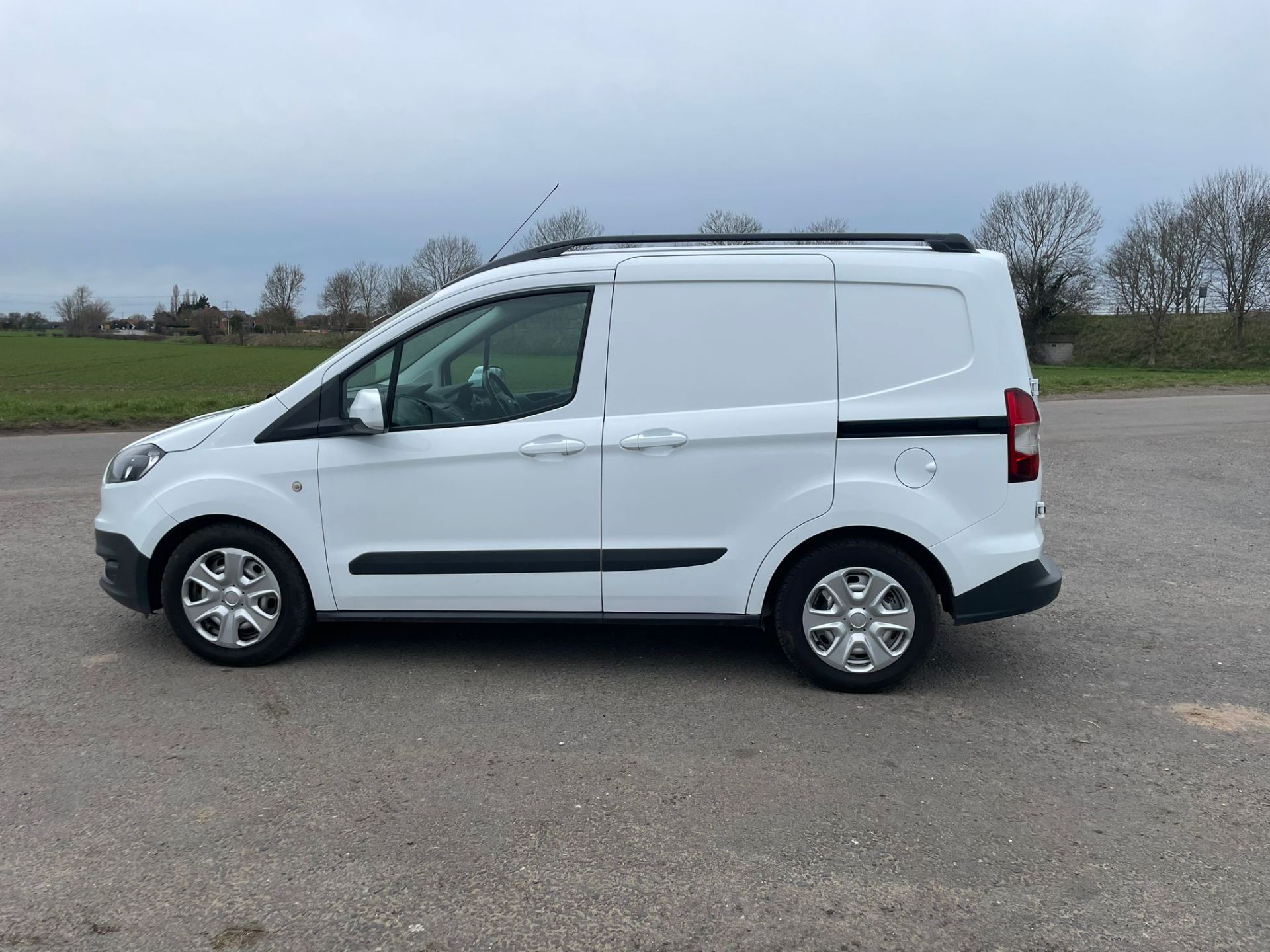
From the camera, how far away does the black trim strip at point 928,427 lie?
4.59 m

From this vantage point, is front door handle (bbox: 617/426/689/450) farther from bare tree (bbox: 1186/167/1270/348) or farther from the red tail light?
bare tree (bbox: 1186/167/1270/348)

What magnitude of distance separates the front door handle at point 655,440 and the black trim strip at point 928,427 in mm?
738

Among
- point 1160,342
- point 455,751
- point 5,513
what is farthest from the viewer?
point 1160,342

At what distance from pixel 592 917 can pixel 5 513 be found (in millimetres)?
8213

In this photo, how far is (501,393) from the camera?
489 centimetres

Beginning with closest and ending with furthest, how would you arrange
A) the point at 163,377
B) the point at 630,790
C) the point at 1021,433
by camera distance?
1. the point at 630,790
2. the point at 1021,433
3. the point at 163,377

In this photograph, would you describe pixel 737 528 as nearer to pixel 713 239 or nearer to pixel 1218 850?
pixel 713 239

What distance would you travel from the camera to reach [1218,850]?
3.34m

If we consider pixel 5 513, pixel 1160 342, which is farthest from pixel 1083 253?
pixel 5 513

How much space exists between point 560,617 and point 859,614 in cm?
142

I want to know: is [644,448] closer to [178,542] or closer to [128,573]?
[178,542]

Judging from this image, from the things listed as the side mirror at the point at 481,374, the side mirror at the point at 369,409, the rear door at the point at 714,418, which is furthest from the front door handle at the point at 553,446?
the side mirror at the point at 369,409

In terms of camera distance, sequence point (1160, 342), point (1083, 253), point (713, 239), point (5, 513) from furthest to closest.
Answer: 1. point (1083, 253)
2. point (1160, 342)
3. point (5, 513)
4. point (713, 239)

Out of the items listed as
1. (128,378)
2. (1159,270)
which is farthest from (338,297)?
(1159,270)
